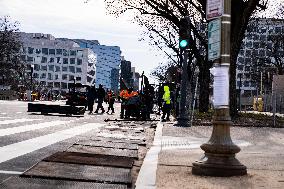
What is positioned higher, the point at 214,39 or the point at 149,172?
the point at 214,39

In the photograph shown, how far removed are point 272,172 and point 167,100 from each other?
44.8 ft

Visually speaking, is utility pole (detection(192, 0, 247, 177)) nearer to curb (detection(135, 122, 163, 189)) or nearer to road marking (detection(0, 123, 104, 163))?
curb (detection(135, 122, 163, 189))

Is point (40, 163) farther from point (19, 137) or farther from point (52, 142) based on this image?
point (19, 137)

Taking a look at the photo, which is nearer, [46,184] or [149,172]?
[46,184]

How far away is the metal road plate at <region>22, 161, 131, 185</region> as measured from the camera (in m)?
5.82

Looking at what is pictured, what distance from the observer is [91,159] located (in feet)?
24.7

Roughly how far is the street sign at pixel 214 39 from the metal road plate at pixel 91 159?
1954mm

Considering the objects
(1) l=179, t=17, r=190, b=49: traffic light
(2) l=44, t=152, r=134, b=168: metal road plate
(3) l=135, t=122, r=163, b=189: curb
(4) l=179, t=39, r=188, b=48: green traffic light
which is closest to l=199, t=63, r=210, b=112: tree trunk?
(1) l=179, t=17, r=190, b=49: traffic light

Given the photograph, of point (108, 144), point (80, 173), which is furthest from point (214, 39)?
point (108, 144)

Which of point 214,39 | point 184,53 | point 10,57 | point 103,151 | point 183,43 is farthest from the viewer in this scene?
point 10,57

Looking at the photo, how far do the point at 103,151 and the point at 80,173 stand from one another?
254cm

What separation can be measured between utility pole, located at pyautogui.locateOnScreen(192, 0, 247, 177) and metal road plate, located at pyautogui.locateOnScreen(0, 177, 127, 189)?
1.44m

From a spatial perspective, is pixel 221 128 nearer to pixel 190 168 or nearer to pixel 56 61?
pixel 190 168

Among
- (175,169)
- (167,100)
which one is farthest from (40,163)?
(167,100)
